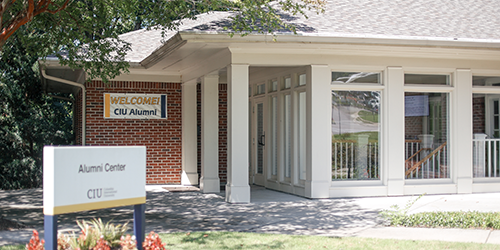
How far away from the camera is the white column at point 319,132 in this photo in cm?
956

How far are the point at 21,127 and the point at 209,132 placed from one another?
6.63 metres

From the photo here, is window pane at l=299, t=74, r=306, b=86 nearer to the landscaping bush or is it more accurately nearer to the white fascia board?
the white fascia board

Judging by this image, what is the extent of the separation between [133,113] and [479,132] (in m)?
8.44

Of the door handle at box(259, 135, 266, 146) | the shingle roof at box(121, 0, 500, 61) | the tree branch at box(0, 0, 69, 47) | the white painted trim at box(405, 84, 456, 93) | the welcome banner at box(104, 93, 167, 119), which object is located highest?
the shingle roof at box(121, 0, 500, 61)

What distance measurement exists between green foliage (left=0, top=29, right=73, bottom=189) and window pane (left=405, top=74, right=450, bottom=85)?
Result: 10.1 m

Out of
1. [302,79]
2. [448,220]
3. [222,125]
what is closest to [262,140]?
[222,125]

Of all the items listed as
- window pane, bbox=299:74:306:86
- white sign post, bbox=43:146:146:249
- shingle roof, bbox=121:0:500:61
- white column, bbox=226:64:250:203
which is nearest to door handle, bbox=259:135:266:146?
window pane, bbox=299:74:306:86

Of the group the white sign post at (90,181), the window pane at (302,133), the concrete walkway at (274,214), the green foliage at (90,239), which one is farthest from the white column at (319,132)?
the green foliage at (90,239)

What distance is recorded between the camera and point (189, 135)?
41.6 ft

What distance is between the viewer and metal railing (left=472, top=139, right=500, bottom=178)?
10.7 m

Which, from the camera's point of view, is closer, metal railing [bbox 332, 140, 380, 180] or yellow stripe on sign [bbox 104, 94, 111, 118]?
metal railing [bbox 332, 140, 380, 180]

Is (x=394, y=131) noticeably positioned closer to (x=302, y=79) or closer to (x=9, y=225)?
(x=302, y=79)

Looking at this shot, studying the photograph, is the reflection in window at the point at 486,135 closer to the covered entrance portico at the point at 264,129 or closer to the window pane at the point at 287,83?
the covered entrance portico at the point at 264,129

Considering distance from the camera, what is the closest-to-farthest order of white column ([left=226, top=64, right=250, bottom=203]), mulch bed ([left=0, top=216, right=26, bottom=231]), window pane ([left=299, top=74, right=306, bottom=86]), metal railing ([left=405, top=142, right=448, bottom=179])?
mulch bed ([left=0, top=216, right=26, bottom=231]) < white column ([left=226, top=64, right=250, bottom=203]) < window pane ([left=299, top=74, right=306, bottom=86]) < metal railing ([left=405, top=142, right=448, bottom=179])
